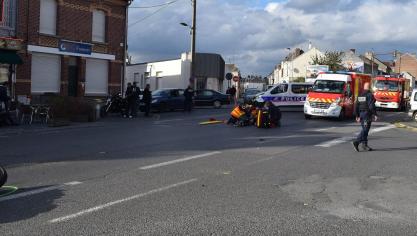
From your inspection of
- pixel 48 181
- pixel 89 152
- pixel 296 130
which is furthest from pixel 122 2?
pixel 48 181

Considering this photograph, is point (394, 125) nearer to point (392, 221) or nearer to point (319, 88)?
point (319, 88)

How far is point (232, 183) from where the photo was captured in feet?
28.2

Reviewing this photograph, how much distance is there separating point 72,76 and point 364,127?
18.9 metres

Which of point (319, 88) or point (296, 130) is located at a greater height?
point (319, 88)

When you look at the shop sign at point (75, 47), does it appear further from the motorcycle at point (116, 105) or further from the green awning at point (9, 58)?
the motorcycle at point (116, 105)

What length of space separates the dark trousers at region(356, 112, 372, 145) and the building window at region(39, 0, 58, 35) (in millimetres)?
18244

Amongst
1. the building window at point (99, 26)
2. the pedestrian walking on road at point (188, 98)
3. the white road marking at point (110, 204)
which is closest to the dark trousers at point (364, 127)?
the white road marking at point (110, 204)

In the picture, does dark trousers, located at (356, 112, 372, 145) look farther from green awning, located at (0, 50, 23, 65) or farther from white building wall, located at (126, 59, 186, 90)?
white building wall, located at (126, 59, 186, 90)

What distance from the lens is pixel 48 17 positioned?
1045 inches

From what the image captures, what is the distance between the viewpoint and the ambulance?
23578 millimetres

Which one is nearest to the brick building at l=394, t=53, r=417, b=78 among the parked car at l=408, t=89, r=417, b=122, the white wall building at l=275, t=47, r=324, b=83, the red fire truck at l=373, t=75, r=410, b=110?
the white wall building at l=275, t=47, r=324, b=83

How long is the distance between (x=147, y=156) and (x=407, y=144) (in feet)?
25.8

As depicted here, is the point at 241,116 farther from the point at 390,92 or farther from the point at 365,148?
the point at 390,92

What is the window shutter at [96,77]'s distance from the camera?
29.0 meters
